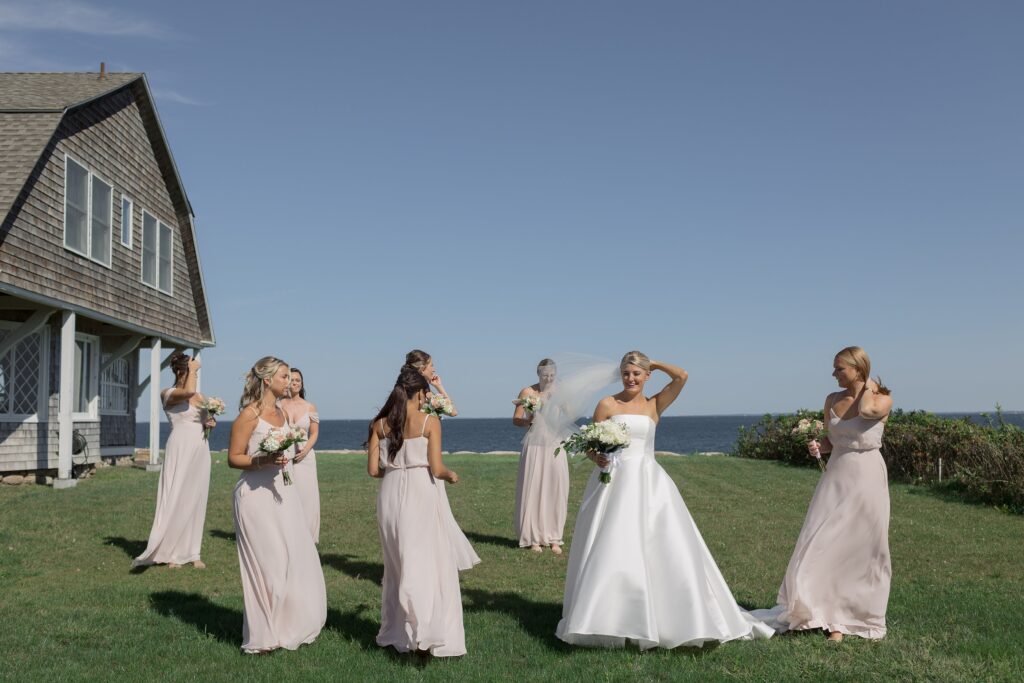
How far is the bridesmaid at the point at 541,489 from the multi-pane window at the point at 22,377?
44.5 feet

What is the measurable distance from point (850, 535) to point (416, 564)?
368cm

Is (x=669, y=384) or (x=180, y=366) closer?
(x=669, y=384)

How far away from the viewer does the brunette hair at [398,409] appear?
748cm

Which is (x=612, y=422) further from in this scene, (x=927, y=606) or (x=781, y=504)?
(x=781, y=504)

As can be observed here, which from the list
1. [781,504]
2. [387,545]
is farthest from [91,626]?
[781,504]

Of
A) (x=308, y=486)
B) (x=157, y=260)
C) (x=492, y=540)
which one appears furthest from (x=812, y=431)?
(x=157, y=260)

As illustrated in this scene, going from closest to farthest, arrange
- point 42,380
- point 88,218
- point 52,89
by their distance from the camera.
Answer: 1. point 42,380
2. point 88,218
3. point 52,89

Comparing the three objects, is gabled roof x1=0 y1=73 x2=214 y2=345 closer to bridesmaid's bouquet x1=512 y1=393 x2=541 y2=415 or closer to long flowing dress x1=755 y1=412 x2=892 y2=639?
bridesmaid's bouquet x1=512 y1=393 x2=541 y2=415

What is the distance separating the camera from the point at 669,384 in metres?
8.08

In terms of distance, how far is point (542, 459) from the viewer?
1320 centimetres

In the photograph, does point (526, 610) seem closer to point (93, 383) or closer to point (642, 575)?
point (642, 575)

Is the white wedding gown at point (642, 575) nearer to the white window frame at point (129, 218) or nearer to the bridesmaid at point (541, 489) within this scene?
the bridesmaid at point (541, 489)

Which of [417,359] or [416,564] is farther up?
[417,359]

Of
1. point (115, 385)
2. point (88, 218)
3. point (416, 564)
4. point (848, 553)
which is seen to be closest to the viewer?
point (416, 564)
